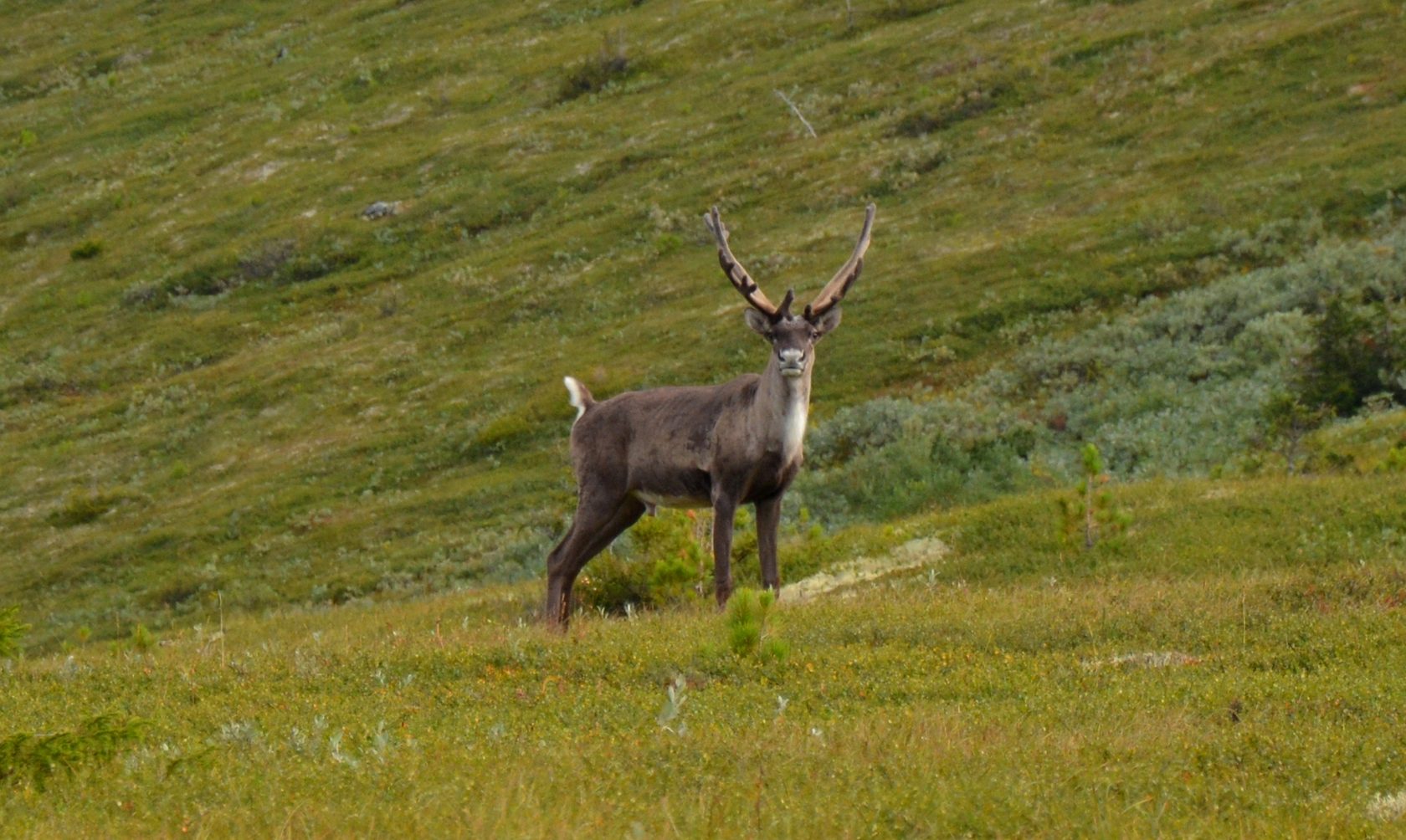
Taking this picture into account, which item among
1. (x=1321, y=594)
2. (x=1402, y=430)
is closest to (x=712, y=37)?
(x=1402, y=430)

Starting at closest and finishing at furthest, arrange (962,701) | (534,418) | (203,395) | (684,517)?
(962,701) < (684,517) < (534,418) < (203,395)

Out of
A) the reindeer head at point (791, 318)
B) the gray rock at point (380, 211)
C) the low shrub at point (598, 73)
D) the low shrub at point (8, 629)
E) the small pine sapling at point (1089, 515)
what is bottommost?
the gray rock at point (380, 211)

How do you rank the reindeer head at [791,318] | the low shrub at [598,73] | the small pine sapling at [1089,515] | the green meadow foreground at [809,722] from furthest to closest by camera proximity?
the low shrub at [598,73] < the small pine sapling at [1089,515] < the reindeer head at [791,318] < the green meadow foreground at [809,722]

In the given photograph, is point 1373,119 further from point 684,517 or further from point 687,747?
point 687,747

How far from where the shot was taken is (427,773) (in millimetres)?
7195

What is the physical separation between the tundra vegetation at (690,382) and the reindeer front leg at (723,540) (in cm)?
64

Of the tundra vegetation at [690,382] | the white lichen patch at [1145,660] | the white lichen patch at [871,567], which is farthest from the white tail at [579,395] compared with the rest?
the white lichen patch at [1145,660]

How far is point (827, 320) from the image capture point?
15.8 meters

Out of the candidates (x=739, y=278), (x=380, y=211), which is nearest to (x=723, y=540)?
(x=739, y=278)

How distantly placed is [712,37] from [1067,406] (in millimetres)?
52358

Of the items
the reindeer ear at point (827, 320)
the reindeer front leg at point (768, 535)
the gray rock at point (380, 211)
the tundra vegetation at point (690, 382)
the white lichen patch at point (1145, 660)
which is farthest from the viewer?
the gray rock at point (380, 211)

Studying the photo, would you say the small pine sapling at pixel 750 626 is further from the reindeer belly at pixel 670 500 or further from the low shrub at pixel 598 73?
the low shrub at pixel 598 73

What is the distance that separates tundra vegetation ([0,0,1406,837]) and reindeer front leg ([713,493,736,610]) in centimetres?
64

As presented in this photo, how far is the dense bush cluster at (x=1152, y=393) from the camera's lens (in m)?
29.0
